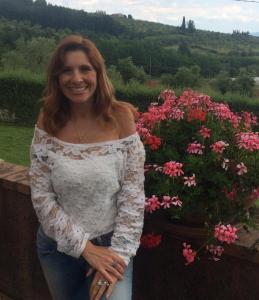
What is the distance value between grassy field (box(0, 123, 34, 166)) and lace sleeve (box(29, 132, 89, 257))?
705cm

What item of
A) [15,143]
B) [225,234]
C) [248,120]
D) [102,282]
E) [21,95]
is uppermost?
[248,120]

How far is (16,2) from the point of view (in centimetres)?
5234

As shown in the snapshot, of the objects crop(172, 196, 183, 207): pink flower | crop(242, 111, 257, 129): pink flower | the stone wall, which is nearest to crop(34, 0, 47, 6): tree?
the stone wall

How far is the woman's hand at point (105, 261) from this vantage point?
6.07ft

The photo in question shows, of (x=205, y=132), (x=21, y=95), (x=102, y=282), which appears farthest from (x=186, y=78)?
(x=102, y=282)

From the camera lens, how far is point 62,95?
2.01 m

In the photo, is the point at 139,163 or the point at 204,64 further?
the point at 204,64

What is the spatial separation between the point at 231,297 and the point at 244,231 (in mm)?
320

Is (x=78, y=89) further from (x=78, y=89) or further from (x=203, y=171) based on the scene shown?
(x=203, y=171)

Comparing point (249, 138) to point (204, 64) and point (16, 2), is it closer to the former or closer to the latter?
point (204, 64)

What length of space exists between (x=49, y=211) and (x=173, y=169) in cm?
55

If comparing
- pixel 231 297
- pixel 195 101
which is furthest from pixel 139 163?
pixel 231 297

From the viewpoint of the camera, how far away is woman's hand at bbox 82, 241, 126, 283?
1.85 m

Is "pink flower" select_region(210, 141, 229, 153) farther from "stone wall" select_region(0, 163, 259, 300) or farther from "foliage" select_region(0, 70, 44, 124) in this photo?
"foliage" select_region(0, 70, 44, 124)
